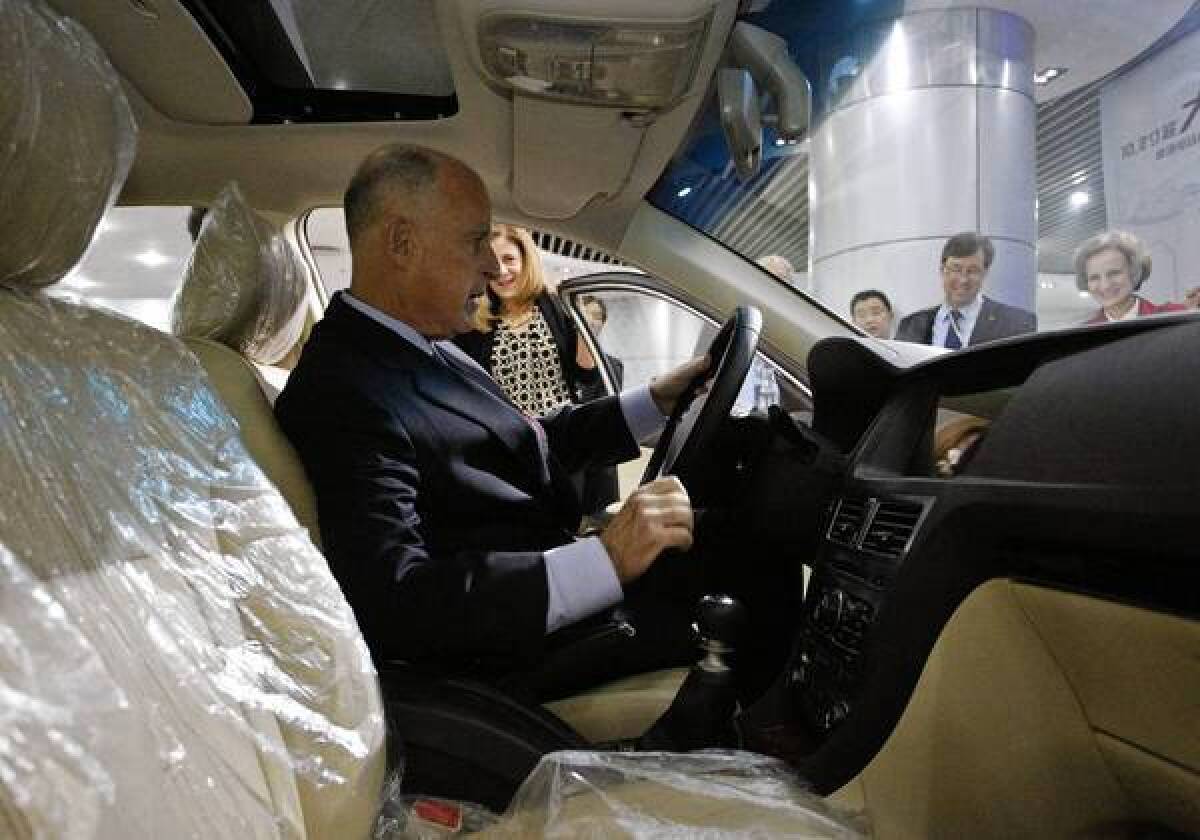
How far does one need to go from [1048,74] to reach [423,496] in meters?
5.59

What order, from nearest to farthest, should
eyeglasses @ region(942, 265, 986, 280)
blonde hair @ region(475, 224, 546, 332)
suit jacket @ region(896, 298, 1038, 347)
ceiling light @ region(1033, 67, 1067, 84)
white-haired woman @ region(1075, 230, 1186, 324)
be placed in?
blonde hair @ region(475, 224, 546, 332) → suit jacket @ region(896, 298, 1038, 347) → white-haired woman @ region(1075, 230, 1186, 324) → eyeglasses @ region(942, 265, 986, 280) → ceiling light @ region(1033, 67, 1067, 84)

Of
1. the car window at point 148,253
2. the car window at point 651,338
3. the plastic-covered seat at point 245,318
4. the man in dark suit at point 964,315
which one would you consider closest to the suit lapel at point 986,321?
the man in dark suit at point 964,315

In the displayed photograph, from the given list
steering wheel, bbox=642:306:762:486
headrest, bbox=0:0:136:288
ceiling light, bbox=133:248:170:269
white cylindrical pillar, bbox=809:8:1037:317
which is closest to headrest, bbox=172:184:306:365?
headrest, bbox=0:0:136:288

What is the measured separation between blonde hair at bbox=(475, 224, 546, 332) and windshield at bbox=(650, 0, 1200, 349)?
1389 millimetres

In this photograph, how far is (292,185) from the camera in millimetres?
1822

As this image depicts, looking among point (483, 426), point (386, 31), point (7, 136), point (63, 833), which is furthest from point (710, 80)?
point (63, 833)

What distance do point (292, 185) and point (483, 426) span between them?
0.87 m

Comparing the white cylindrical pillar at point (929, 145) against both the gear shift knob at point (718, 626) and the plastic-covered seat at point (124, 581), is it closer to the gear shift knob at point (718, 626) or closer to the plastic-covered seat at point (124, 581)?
the gear shift knob at point (718, 626)

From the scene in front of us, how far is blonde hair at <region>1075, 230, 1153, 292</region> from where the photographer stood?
11.0ft

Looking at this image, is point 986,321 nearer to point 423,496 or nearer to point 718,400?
point 718,400

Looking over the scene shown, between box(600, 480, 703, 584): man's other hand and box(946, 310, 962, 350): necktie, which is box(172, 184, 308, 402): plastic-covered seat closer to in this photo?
box(600, 480, 703, 584): man's other hand

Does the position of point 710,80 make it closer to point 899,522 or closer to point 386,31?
point 386,31

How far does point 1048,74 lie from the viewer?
17.3ft

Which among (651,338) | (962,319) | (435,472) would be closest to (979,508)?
(435,472)
